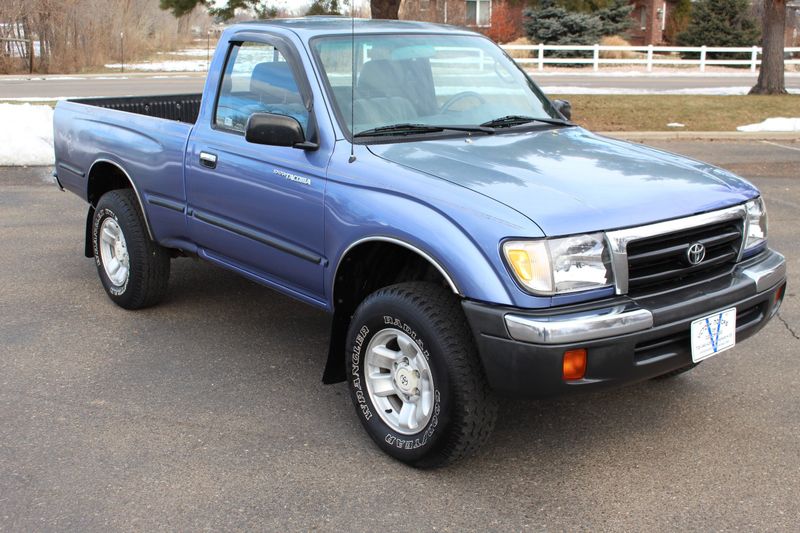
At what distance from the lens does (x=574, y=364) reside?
3.34 meters

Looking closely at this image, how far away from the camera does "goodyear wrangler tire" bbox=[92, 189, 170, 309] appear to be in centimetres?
568

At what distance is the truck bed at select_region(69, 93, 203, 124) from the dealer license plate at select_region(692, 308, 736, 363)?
181 inches

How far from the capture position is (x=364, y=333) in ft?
12.8

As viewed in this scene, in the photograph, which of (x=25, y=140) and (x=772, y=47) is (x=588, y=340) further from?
(x=772, y=47)

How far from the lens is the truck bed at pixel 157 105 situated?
275 inches

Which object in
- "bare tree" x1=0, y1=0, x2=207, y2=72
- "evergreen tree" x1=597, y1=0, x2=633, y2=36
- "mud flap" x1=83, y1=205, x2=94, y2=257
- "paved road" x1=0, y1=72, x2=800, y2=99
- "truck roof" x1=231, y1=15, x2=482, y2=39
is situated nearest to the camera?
"truck roof" x1=231, y1=15, x2=482, y2=39

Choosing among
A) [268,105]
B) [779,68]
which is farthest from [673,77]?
[268,105]

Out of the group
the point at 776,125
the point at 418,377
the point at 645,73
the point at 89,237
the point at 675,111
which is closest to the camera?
the point at 418,377

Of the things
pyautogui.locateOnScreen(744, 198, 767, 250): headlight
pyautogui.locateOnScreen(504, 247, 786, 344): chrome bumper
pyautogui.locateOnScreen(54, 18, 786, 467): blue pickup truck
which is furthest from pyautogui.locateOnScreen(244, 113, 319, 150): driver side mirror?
pyautogui.locateOnScreen(744, 198, 767, 250): headlight

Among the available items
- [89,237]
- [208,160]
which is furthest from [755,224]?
[89,237]

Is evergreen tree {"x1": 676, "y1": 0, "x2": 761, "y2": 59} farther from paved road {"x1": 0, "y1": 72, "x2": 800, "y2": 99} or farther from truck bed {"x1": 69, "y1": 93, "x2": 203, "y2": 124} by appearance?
truck bed {"x1": 69, "y1": 93, "x2": 203, "y2": 124}

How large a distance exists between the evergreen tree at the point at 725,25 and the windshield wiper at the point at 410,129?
118ft

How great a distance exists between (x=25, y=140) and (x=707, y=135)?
33.3ft

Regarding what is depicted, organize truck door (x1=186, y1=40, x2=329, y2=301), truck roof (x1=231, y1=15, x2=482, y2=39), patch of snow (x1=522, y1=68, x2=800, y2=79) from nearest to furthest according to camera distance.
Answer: truck door (x1=186, y1=40, x2=329, y2=301)
truck roof (x1=231, y1=15, x2=482, y2=39)
patch of snow (x1=522, y1=68, x2=800, y2=79)
